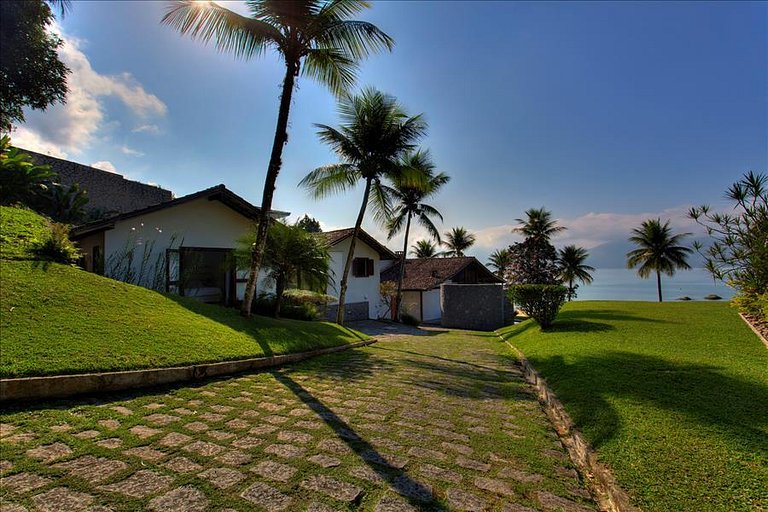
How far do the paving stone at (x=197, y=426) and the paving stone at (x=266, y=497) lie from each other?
3.98ft

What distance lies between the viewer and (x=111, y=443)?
2.95m

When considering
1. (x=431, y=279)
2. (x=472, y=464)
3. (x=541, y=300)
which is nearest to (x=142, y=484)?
(x=472, y=464)

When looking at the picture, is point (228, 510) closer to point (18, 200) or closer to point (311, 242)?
point (311, 242)

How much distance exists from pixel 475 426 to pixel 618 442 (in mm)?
1345

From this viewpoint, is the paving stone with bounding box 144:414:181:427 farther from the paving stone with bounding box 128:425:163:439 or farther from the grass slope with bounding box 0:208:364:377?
the grass slope with bounding box 0:208:364:377

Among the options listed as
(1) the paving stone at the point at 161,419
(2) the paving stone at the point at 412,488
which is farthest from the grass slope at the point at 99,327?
(2) the paving stone at the point at 412,488

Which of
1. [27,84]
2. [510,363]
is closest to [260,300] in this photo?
[510,363]

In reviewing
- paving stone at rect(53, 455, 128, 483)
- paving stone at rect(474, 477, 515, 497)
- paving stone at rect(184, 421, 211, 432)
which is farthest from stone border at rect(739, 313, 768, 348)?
paving stone at rect(53, 455, 128, 483)

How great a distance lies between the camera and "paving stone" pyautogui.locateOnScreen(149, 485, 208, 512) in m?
2.22

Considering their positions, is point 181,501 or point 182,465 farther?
point 182,465

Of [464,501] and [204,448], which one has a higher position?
[204,448]

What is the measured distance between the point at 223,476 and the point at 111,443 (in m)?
1.15

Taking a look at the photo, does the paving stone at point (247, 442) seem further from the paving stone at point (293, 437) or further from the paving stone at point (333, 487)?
the paving stone at point (333, 487)

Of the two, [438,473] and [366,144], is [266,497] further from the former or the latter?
[366,144]
